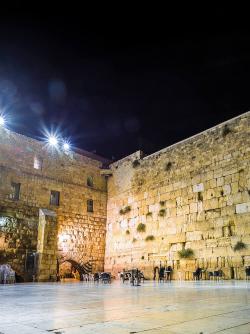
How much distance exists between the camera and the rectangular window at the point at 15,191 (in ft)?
55.0

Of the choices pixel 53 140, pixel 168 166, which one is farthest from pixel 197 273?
pixel 53 140

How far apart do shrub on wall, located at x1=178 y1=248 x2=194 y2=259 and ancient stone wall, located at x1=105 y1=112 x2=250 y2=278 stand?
76 mm

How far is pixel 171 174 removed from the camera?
1639 cm

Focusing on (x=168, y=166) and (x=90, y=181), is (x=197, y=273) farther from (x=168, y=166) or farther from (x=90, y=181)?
(x=90, y=181)

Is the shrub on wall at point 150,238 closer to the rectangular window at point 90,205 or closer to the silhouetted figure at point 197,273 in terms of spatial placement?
the silhouetted figure at point 197,273

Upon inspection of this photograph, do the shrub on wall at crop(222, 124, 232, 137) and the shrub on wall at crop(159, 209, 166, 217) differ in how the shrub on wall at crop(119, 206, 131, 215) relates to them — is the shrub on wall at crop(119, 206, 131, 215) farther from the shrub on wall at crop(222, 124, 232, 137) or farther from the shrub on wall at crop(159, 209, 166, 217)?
the shrub on wall at crop(222, 124, 232, 137)

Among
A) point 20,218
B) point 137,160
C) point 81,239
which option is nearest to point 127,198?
point 137,160

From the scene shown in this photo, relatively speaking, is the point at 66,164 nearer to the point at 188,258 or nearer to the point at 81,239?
the point at 81,239

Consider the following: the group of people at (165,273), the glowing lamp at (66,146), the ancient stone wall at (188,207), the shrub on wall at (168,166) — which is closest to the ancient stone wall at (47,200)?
the glowing lamp at (66,146)

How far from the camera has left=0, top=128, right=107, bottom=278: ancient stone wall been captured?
16156 millimetres

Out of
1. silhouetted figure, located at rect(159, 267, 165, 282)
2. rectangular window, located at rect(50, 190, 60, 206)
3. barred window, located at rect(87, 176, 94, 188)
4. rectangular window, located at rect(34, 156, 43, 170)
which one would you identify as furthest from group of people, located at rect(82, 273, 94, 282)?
rectangular window, located at rect(34, 156, 43, 170)

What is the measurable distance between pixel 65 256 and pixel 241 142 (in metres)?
11.4

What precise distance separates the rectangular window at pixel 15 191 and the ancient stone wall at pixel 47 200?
60 millimetres

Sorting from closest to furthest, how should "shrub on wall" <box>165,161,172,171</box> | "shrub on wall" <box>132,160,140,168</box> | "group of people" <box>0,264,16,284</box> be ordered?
"group of people" <box>0,264,16,284</box>, "shrub on wall" <box>165,161,172,171</box>, "shrub on wall" <box>132,160,140,168</box>
